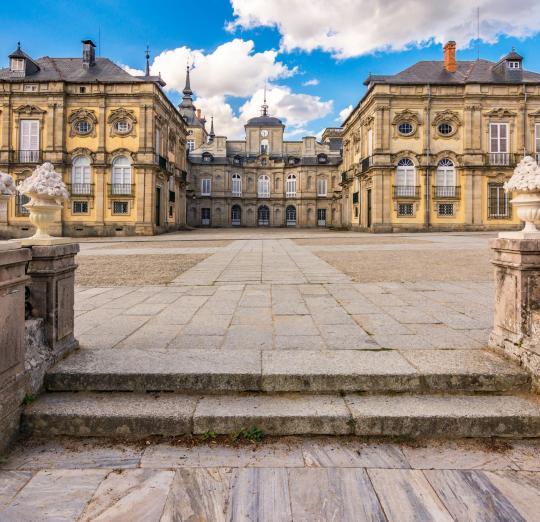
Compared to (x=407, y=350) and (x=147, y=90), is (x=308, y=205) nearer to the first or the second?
(x=147, y=90)

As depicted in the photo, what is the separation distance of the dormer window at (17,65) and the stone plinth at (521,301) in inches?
1429

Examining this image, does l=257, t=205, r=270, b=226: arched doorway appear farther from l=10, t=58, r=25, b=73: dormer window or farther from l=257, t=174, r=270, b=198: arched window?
l=10, t=58, r=25, b=73: dormer window

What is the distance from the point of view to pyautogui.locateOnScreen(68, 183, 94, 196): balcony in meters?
28.7

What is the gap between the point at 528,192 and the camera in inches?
123

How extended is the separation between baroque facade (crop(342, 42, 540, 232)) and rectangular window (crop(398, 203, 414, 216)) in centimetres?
7

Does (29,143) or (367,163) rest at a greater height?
(29,143)

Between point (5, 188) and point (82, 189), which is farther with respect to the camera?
point (82, 189)

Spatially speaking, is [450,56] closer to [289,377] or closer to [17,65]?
[17,65]

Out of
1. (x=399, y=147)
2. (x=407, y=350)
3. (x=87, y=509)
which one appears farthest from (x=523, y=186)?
(x=399, y=147)

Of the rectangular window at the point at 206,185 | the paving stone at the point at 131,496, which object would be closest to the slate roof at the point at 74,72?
the rectangular window at the point at 206,185

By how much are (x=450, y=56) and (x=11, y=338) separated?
122 ft

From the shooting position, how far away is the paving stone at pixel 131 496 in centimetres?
187

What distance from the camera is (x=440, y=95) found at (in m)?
29.0

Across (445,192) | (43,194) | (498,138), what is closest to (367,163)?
(445,192)
